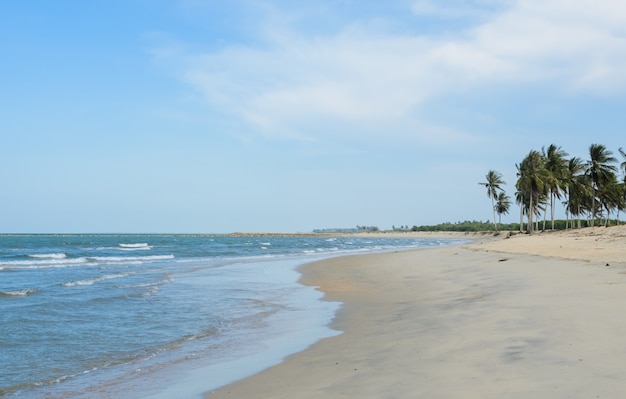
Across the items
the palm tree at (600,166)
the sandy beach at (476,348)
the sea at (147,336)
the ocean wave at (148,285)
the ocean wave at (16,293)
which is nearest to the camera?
the sandy beach at (476,348)

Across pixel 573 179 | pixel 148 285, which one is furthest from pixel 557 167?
pixel 148 285

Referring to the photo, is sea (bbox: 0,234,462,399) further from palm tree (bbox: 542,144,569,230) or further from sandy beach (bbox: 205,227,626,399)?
palm tree (bbox: 542,144,569,230)

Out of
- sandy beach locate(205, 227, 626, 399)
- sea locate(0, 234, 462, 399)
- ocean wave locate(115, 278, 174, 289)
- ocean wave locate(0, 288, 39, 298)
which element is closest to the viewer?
sandy beach locate(205, 227, 626, 399)

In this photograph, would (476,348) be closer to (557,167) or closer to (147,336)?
(147,336)

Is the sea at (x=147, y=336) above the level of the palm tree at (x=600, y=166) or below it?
below

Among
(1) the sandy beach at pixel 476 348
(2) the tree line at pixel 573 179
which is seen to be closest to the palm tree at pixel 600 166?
(2) the tree line at pixel 573 179

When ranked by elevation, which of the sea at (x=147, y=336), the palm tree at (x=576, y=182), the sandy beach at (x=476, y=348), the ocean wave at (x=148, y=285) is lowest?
the ocean wave at (x=148, y=285)

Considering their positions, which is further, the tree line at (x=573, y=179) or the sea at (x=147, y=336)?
the tree line at (x=573, y=179)

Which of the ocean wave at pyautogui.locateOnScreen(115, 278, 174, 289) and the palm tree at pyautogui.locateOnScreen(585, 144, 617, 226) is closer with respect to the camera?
the ocean wave at pyautogui.locateOnScreen(115, 278, 174, 289)

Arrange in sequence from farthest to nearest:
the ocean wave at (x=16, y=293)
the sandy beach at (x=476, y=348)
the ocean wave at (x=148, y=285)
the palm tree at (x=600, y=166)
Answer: the palm tree at (x=600, y=166)
the ocean wave at (x=148, y=285)
the ocean wave at (x=16, y=293)
the sandy beach at (x=476, y=348)

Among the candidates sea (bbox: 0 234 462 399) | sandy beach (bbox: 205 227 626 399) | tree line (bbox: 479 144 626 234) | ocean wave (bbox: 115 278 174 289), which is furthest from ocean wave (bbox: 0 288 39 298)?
tree line (bbox: 479 144 626 234)

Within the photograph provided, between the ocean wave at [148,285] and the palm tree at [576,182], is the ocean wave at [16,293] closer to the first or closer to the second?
the ocean wave at [148,285]

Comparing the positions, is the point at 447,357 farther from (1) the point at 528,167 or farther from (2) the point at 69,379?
(1) the point at 528,167

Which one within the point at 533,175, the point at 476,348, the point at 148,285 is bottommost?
the point at 148,285
